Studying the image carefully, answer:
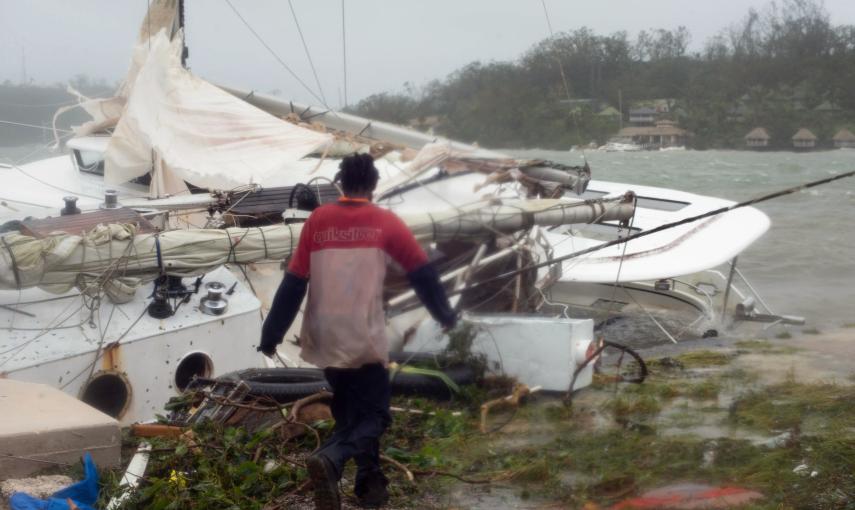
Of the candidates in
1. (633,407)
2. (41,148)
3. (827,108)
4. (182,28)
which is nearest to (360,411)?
(633,407)

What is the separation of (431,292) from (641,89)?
3399 millimetres

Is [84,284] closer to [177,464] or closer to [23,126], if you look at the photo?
[177,464]

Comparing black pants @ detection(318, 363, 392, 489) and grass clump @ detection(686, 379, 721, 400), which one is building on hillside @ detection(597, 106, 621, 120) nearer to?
grass clump @ detection(686, 379, 721, 400)

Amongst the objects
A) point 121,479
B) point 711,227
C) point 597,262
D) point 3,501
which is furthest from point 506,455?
point 711,227

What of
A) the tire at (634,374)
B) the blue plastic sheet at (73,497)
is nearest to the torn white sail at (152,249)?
the tire at (634,374)

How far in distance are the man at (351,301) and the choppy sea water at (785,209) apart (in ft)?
7.33

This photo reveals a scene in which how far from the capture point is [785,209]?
25.2 metres

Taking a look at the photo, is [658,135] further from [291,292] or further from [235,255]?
[291,292]

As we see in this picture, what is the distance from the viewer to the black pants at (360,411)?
383 cm

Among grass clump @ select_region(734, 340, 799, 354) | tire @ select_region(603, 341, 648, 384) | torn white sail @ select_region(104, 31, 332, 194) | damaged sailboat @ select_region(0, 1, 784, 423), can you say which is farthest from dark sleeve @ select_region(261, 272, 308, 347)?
grass clump @ select_region(734, 340, 799, 354)

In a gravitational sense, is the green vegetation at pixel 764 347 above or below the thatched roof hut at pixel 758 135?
below

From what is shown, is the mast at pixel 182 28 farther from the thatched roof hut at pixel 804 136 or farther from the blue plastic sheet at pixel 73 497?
the blue plastic sheet at pixel 73 497

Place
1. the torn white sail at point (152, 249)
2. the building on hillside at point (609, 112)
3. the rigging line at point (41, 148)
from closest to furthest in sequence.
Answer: the torn white sail at point (152, 249)
the building on hillside at point (609, 112)
the rigging line at point (41, 148)

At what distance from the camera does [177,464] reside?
14.4 feet
